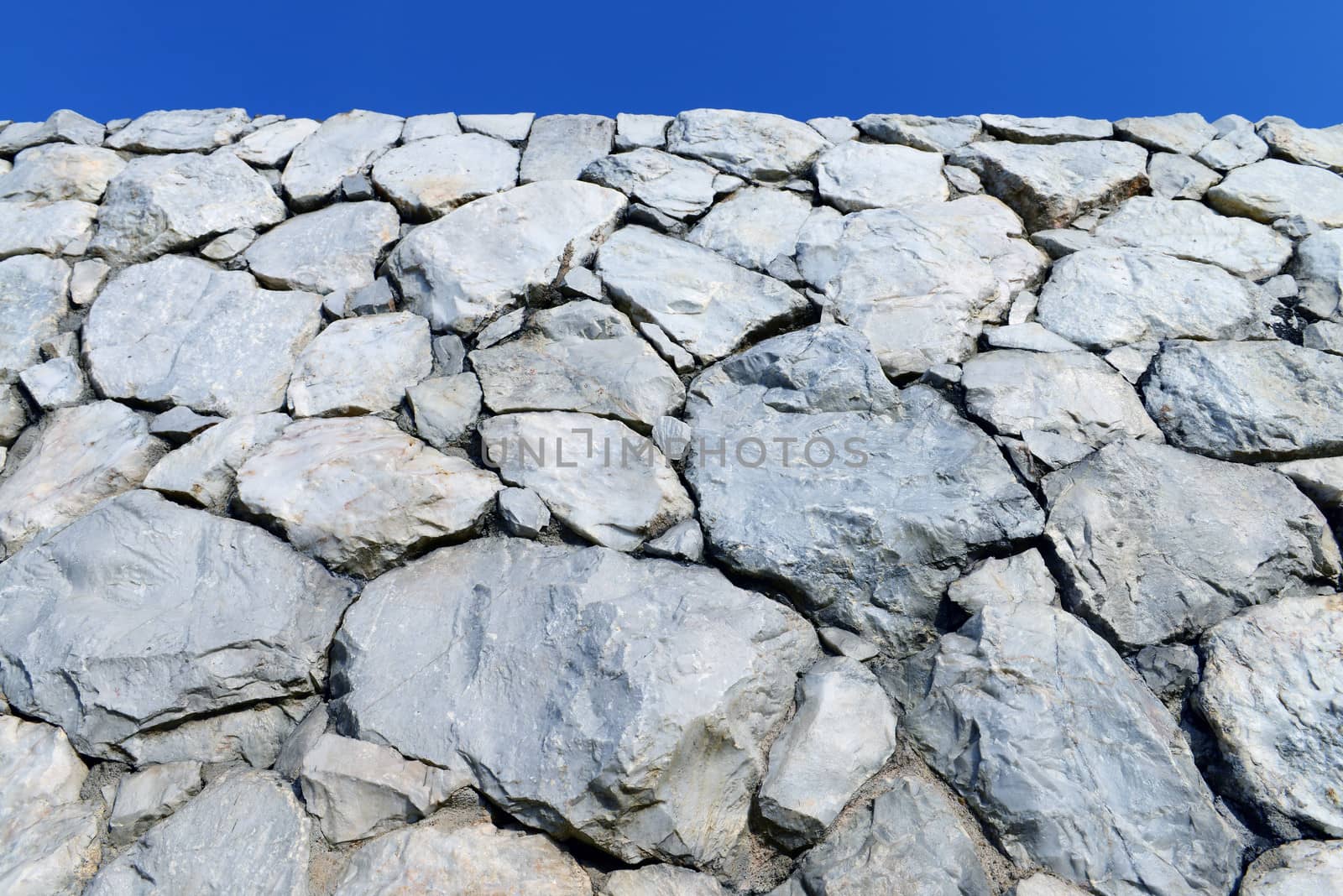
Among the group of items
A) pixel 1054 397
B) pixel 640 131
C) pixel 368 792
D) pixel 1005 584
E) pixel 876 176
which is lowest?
pixel 368 792

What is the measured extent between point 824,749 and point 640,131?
2.89 meters

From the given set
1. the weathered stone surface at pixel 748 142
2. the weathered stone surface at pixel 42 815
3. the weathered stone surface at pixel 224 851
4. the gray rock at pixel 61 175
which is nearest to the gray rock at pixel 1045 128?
the weathered stone surface at pixel 748 142

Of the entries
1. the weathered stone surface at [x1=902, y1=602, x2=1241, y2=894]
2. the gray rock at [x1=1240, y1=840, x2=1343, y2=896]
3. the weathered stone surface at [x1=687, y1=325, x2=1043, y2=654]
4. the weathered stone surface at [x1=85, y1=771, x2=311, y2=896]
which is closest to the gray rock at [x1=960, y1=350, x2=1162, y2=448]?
the weathered stone surface at [x1=687, y1=325, x2=1043, y2=654]

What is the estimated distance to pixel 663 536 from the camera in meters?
2.44

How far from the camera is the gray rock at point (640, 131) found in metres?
3.79

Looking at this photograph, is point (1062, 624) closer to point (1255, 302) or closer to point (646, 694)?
point (646, 694)

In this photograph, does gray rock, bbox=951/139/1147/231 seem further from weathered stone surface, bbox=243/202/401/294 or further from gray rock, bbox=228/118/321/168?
gray rock, bbox=228/118/321/168

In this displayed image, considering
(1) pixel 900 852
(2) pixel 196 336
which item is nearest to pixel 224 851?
(1) pixel 900 852

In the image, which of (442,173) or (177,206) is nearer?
(177,206)

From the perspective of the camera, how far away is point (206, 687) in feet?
7.02

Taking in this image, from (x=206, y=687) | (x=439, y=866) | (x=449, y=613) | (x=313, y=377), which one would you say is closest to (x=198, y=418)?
(x=313, y=377)

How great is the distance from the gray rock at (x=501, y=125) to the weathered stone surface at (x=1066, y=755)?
2.94 m

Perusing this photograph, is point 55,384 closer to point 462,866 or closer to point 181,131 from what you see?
point 181,131

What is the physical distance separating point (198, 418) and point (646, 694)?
1784 millimetres
